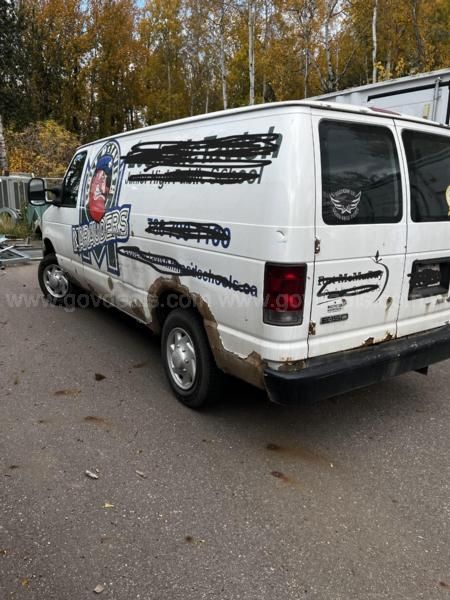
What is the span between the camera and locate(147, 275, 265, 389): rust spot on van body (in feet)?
9.54

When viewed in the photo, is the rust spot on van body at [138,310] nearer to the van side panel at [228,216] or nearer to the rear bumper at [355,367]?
the van side panel at [228,216]

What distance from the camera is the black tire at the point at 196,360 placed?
3.40 m

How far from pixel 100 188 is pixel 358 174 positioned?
9.07 feet

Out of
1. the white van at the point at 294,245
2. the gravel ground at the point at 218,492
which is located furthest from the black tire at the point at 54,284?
the white van at the point at 294,245

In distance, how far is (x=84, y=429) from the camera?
3371mm

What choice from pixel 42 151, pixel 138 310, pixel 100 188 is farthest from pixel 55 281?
pixel 42 151


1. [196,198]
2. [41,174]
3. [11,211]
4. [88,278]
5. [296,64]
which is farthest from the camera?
[296,64]

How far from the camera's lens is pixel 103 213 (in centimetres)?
459

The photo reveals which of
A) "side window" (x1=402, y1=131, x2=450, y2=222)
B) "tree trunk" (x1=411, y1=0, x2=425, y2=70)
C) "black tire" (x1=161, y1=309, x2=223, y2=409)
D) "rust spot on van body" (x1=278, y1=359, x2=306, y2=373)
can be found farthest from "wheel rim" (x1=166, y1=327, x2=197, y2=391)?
"tree trunk" (x1=411, y1=0, x2=425, y2=70)

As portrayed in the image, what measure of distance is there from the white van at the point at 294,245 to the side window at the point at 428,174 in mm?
13

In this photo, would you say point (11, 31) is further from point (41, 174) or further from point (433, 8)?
point (433, 8)

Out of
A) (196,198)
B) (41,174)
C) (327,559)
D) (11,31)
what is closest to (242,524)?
(327,559)

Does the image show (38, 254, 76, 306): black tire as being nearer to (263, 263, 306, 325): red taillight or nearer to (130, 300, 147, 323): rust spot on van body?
(130, 300, 147, 323): rust spot on van body

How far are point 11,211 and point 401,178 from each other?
11447mm
